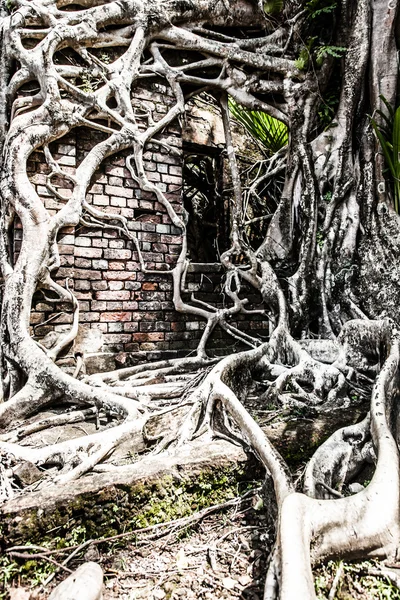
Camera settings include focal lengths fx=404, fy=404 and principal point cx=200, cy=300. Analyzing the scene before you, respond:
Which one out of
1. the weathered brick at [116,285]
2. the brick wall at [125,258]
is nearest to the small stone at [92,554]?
the brick wall at [125,258]

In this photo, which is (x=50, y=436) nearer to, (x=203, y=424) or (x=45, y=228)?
(x=203, y=424)

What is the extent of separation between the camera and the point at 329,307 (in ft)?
11.7

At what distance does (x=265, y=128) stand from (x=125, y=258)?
244 centimetres

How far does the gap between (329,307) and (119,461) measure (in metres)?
2.32

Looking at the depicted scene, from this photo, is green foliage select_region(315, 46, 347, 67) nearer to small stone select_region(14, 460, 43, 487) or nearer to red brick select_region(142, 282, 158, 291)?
red brick select_region(142, 282, 158, 291)

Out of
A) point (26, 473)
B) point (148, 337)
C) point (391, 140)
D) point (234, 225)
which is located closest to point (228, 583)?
point (26, 473)

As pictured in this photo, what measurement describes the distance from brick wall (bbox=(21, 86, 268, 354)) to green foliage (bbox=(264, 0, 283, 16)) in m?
1.39

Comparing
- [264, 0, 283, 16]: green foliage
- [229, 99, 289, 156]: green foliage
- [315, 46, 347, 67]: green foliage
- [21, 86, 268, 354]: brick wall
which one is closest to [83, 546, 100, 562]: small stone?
[21, 86, 268, 354]: brick wall

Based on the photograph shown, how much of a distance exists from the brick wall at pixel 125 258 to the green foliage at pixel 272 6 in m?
1.39

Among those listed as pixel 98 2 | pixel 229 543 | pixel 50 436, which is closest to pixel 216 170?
pixel 98 2

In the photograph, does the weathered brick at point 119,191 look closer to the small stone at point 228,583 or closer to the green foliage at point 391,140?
the green foliage at point 391,140

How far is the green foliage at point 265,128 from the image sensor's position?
4551 mm

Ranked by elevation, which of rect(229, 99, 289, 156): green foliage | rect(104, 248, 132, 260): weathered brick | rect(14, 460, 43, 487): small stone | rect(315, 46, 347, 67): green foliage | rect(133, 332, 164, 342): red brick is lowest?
rect(14, 460, 43, 487): small stone

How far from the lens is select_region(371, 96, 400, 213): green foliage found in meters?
3.28
